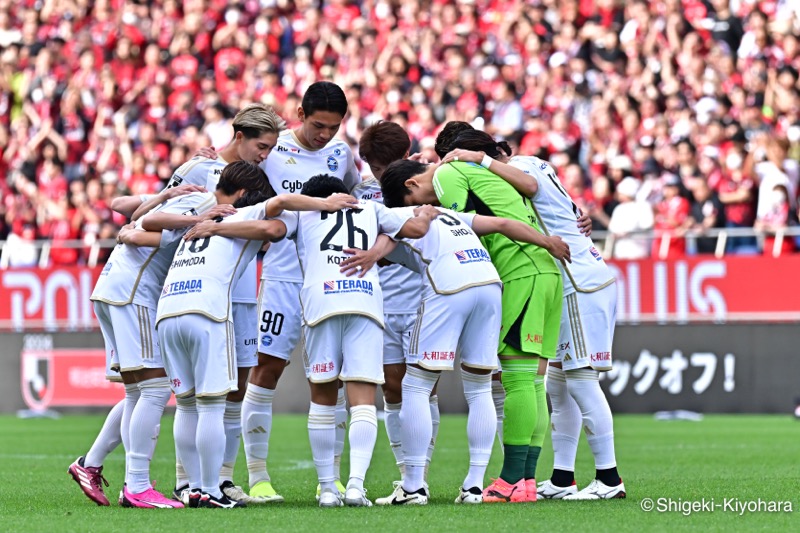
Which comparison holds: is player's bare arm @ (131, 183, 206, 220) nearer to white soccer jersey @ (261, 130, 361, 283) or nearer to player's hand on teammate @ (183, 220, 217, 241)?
player's hand on teammate @ (183, 220, 217, 241)

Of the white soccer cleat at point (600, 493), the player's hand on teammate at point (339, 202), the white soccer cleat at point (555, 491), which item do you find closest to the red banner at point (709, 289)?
the white soccer cleat at point (555, 491)

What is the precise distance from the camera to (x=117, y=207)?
360 inches

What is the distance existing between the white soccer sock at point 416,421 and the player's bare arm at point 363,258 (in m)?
0.67

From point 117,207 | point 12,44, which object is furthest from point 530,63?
point 117,207

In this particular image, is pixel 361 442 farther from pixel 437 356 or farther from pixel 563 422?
pixel 563 422

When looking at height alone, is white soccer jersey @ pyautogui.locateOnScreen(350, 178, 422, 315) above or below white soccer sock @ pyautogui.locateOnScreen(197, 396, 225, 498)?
above

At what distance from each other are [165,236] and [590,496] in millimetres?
3034

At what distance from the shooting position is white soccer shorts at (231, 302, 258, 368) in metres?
8.77

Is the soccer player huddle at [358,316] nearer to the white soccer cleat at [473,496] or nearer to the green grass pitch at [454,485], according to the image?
the white soccer cleat at [473,496]

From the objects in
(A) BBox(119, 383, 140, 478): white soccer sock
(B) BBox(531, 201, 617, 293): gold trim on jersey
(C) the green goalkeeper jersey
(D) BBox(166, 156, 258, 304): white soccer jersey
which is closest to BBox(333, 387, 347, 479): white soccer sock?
(D) BBox(166, 156, 258, 304): white soccer jersey

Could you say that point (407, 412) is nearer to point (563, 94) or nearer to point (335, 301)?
point (335, 301)

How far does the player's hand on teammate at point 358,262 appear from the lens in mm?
7934

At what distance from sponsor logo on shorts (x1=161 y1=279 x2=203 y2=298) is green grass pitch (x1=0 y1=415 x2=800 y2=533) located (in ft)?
4.09

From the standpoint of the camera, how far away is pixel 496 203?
8.46m
